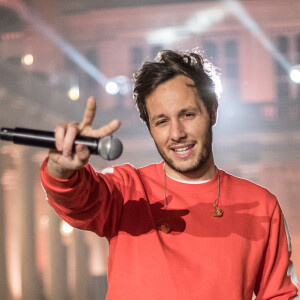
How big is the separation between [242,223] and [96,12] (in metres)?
2.57

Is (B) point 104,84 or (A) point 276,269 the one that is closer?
(A) point 276,269

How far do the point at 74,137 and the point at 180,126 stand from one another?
486 mm

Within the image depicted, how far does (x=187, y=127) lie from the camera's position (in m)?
1.37

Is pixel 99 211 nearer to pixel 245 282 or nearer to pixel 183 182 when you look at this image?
pixel 183 182

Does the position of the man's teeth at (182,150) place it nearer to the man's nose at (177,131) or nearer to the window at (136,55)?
the man's nose at (177,131)

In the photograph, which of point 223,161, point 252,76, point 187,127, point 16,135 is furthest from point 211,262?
point 252,76

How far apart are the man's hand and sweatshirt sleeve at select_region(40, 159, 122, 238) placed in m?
0.06

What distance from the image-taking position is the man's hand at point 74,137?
3.00ft

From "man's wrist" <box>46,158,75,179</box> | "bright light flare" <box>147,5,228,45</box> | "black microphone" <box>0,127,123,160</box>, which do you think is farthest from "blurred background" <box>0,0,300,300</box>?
"black microphone" <box>0,127,123,160</box>

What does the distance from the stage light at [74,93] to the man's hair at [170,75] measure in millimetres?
2226

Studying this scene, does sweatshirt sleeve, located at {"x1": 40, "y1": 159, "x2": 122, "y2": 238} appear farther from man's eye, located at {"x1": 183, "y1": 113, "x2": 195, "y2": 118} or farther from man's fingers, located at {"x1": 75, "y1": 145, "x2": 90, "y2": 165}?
man's eye, located at {"x1": 183, "y1": 113, "x2": 195, "y2": 118}

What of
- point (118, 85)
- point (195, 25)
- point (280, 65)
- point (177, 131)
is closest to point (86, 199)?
point (177, 131)

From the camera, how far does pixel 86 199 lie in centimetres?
111

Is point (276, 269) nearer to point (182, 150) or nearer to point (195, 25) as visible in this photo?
point (182, 150)
